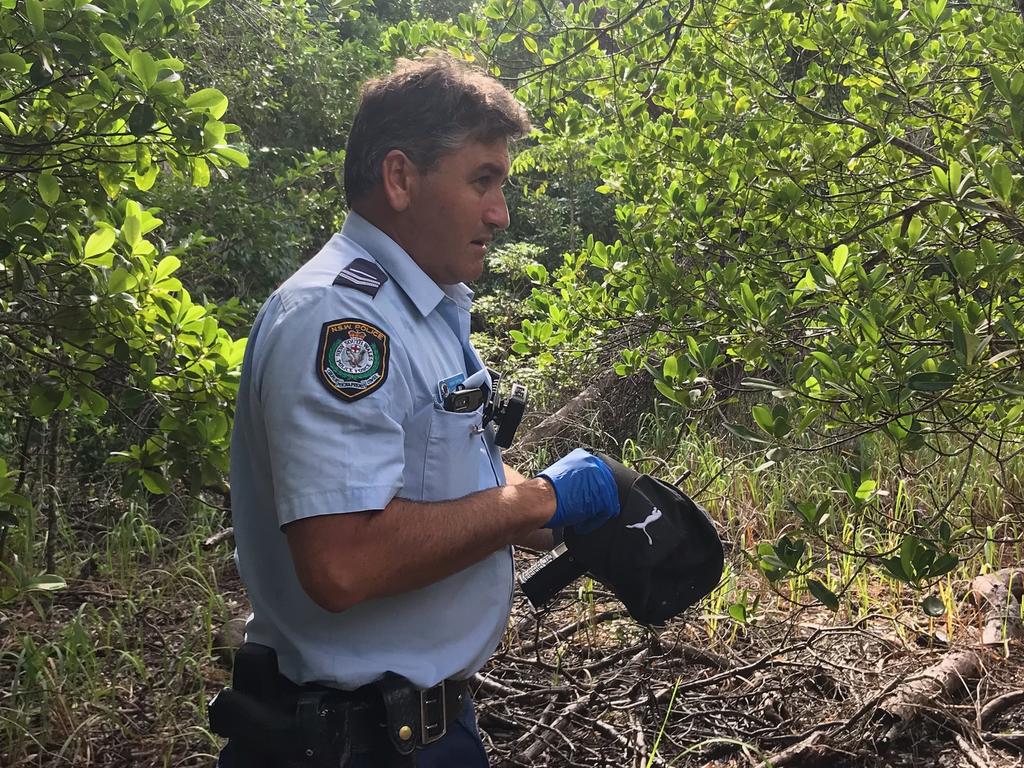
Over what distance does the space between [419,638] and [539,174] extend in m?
12.5

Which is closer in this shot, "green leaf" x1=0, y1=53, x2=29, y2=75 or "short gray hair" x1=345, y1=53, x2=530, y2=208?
"short gray hair" x1=345, y1=53, x2=530, y2=208

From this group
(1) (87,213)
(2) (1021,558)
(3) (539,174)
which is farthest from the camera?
(3) (539,174)

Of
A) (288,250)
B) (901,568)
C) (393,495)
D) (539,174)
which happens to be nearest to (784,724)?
(901,568)

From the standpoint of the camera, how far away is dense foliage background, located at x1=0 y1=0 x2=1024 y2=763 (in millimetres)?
1969

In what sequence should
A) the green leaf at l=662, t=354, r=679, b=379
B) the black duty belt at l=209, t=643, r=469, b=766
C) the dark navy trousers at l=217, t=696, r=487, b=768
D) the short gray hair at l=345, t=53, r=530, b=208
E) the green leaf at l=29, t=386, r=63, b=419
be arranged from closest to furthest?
1. the black duty belt at l=209, t=643, r=469, b=766
2. the dark navy trousers at l=217, t=696, r=487, b=768
3. the short gray hair at l=345, t=53, r=530, b=208
4. the green leaf at l=662, t=354, r=679, b=379
5. the green leaf at l=29, t=386, r=63, b=419

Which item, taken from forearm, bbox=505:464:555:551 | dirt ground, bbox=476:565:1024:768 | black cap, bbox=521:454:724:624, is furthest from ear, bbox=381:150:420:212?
dirt ground, bbox=476:565:1024:768

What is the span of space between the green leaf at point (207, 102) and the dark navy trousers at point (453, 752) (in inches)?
53.7

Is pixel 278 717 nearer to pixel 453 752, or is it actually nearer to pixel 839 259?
pixel 453 752

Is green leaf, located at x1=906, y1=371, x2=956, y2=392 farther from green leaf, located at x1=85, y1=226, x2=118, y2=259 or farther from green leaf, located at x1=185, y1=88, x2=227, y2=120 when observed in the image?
green leaf, located at x1=85, y1=226, x2=118, y2=259

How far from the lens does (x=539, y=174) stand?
13617mm

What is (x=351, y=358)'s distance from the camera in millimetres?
1474

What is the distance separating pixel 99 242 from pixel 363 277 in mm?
1023

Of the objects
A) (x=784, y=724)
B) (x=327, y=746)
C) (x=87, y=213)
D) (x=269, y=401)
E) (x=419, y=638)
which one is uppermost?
(x=87, y=213)

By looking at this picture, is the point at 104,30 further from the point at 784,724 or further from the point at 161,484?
the point at 784,724
